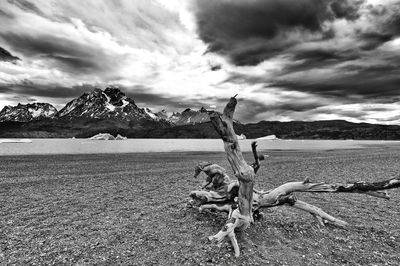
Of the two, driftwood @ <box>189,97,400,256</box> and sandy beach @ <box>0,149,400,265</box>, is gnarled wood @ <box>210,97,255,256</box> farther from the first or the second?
sandy beach @ <box>0,149,400,265</box>

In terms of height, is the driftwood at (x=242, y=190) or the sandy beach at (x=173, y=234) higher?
the driftwood at (x=242, y=190)

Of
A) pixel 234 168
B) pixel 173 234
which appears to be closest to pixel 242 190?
pixel 234 168

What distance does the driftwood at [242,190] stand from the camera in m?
7.89

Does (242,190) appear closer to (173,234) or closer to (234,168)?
(234,168)

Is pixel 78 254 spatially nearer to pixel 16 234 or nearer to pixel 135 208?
pixel 16 234

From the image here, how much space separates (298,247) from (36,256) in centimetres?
795

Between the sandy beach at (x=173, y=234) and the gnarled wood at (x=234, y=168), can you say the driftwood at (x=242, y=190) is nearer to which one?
the gnarled wood at (x=234, y=168)

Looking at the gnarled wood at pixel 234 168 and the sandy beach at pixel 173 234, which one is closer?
the sandy beach at pixel 173 234

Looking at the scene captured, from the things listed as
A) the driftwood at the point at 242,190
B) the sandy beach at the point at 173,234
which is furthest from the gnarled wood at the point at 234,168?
the sandy beach at the point at 173,234

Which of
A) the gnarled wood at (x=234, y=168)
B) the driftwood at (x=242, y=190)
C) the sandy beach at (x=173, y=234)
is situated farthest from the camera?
the driftwood at (x=242, y=190)

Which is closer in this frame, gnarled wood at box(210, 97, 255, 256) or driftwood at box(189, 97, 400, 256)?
gnarled wood at box(210, 97, 255, 256)

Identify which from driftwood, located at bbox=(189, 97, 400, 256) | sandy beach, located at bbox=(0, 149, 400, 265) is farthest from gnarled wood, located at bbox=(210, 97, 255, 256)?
sandy beach, located at bbox=(0, 149, 400, 265)

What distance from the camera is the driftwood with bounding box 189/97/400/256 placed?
7.89 meters

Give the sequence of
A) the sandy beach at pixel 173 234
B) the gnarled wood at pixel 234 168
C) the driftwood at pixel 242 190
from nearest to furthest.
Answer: the sandy beach at pixel 173 234 < the gnarled wood at pixel 234 168 < the driftwood at pixel 242 190
